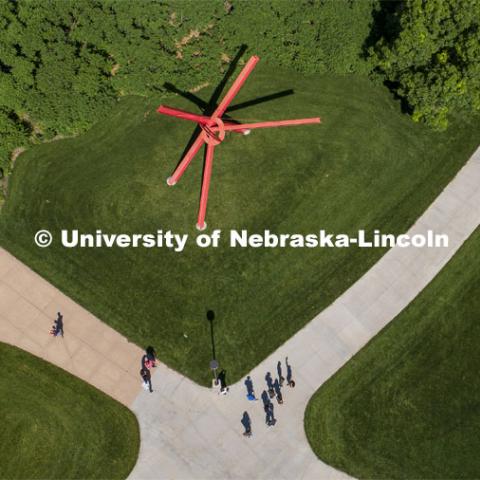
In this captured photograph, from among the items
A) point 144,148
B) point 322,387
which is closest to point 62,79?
point 144,148

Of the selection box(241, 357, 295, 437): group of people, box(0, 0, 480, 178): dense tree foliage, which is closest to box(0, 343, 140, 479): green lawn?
box(241, 357, 295, 437): group of people

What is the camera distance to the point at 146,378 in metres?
27.2

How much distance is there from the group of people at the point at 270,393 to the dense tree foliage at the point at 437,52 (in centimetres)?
1699

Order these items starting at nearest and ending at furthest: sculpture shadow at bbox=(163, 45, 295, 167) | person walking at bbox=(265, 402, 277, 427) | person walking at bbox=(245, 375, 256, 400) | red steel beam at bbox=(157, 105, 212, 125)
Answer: red steel beam at bbox=(157, 105, 212, 125), person walking at bbox=(265, 402, 277, 427), person walking at bbox=(245, 375, 256, 400), sculpture shadow at bbox=(163, 45, 295, 167)

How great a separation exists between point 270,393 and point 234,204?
35.9 feet

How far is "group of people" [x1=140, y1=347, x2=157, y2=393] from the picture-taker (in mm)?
27234

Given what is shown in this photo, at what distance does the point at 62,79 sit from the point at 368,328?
22006 millimetres

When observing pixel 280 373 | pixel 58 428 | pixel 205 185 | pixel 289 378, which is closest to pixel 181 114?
pixel 205 185

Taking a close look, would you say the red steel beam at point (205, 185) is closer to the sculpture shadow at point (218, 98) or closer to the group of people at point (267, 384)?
the sculpture shadow at point (218, 98)

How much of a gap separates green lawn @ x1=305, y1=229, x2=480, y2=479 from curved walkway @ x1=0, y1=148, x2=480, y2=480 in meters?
0.84

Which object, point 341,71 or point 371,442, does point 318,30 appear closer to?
point 341,71

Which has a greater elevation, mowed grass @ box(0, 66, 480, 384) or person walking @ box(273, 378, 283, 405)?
mowed grass @ box(0, 66, 480, 384)

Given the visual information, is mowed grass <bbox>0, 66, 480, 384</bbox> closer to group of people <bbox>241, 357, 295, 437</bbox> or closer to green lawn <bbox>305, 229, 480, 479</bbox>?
group of people <bbox>241, 357, 295, 437</bbox>

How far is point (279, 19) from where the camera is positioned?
30031 mm
